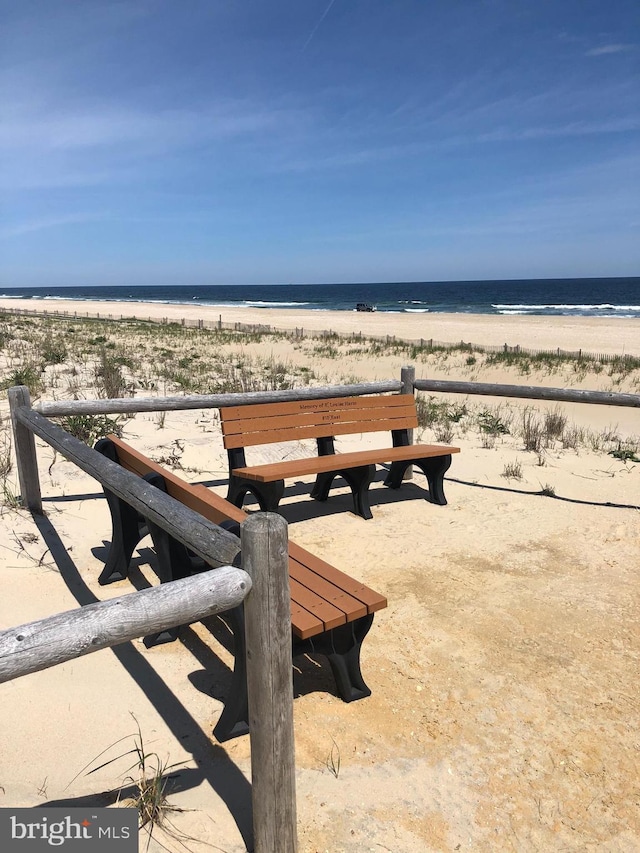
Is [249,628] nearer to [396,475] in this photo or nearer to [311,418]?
[311,418]

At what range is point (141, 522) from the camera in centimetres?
400

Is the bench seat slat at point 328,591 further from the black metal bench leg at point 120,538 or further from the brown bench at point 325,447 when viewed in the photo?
the brown bench at point 325,447

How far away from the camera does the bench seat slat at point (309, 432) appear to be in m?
5.23

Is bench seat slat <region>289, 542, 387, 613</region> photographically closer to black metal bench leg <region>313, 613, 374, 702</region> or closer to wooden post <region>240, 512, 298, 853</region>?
black metal bench leg <region>313, 613, 374, 702</region>

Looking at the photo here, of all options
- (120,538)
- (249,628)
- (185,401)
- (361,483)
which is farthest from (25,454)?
(249,628)

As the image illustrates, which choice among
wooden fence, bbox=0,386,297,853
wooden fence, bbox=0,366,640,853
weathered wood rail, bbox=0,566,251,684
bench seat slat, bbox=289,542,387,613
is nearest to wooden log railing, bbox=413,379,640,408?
bench seat slat, bbox=289,542,387,613

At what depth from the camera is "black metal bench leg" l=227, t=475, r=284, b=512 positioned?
488cm

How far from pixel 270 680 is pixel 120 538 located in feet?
7.34

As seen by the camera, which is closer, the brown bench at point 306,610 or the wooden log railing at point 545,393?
the brown bench at point 306,610

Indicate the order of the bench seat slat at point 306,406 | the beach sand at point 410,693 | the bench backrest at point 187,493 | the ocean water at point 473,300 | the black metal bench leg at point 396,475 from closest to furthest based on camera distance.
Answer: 1. the beach sand at point 410,693
2. the bench backrest at point 187,493
3. the bench seat slat at point 306,406
4. the black metal bench leg at point 396,475
5. the ocean water at point 473,300

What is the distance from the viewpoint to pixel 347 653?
2.88 meters

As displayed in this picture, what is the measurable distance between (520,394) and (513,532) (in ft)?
5.29

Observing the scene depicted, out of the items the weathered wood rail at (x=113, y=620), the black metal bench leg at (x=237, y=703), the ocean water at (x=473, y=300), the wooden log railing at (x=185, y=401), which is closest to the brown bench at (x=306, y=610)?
the black metal bench leg at (x=237, y=703)

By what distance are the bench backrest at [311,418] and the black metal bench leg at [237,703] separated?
8.92 feet
